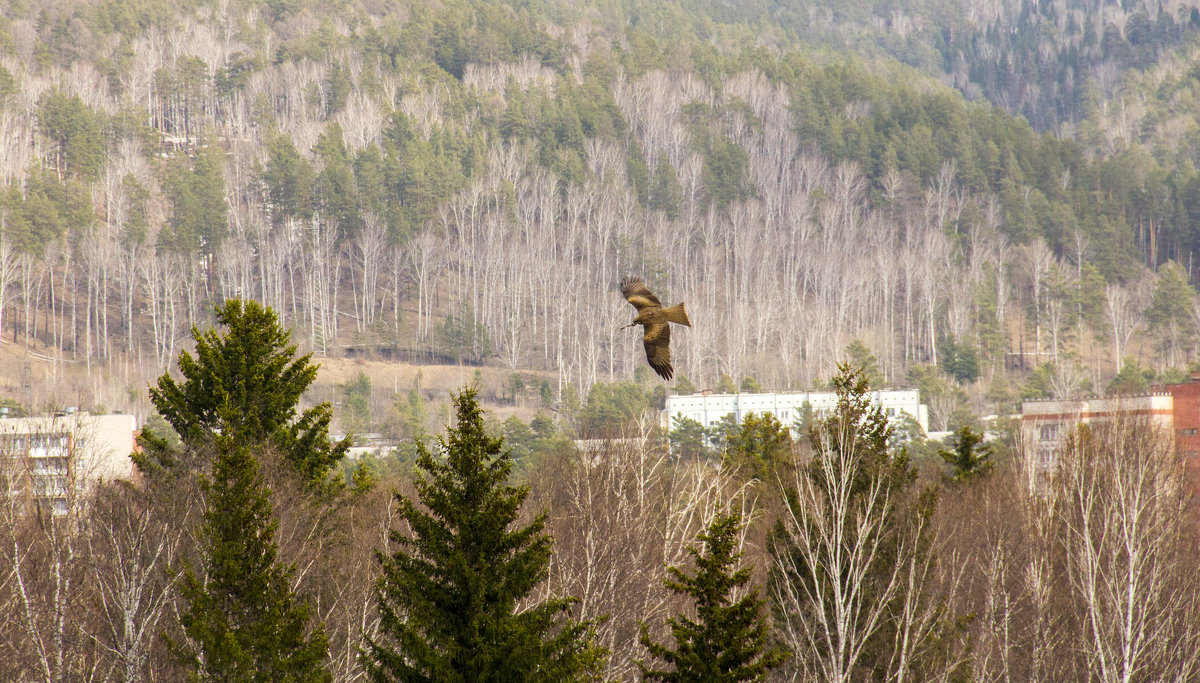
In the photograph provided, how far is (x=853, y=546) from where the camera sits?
2455 centimetres

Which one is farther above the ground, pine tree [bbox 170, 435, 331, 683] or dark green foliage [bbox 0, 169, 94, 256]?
dark green foliage [bbox 0, 169, 94, 256]

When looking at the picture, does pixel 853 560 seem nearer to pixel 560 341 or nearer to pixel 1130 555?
pixel 1130 555

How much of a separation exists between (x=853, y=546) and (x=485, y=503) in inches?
384

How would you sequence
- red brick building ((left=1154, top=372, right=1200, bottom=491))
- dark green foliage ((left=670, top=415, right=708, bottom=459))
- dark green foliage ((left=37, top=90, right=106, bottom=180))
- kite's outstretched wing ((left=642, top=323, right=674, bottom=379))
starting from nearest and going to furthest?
kite's outstretched wing ((left=642, top=323, right=674, bottom=379))
red brick building ((left=1154, top=372, right=1200, bottom=491))
dark green foliage ((left=670, top=415, right=708, bottom=459))
dark green foliage ((left=37, top=90, right=106, bottom=180))

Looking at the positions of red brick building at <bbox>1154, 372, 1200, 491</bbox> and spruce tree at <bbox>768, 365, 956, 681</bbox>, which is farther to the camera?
red brick building at <bbox>1154, 372, 1200, 491</bbox>

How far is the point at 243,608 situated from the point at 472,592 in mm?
4502

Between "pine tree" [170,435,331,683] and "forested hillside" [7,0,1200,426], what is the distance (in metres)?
82.8

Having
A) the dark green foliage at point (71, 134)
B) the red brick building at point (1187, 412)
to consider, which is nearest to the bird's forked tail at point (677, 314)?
the red brick building at point (1187, 412)

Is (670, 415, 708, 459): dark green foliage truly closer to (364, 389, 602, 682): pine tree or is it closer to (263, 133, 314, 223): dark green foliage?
(364, 389, 602, 682): pine tree

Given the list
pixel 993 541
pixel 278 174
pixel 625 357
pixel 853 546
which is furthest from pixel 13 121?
pixel 853 546

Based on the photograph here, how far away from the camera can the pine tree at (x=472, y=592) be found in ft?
51.4

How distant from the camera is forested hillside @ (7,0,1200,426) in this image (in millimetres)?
122938

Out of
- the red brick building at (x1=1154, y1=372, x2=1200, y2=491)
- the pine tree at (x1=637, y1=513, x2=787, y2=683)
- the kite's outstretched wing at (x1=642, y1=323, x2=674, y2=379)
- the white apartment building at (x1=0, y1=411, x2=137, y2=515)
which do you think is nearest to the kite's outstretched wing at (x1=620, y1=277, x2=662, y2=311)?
the kite's outstretched wing at (x1=642, y1=323, x2=674, y2=379)

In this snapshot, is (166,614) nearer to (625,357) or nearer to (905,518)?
A: (905,518)
